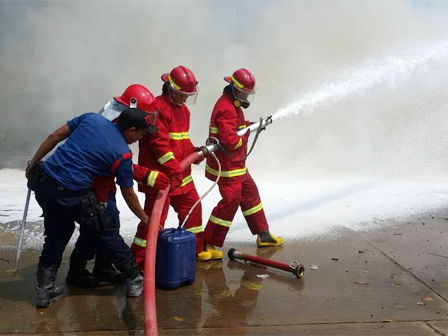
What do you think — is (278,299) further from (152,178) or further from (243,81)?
(243,81)

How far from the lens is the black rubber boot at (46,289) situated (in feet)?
10.5

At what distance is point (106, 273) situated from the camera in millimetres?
3699

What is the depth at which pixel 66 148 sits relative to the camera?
3.15 metres

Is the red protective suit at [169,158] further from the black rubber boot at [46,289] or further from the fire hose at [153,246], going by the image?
the black rubber boot at [46,289]

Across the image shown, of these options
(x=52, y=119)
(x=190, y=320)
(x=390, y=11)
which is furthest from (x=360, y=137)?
(x=52, y=119)

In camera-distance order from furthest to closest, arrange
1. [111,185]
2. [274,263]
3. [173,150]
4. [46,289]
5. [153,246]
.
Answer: [173,150] → [274,263] → [111,185] → [46,289] → [153,246]

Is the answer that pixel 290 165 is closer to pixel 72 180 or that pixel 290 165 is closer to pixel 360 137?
pixel 360 137

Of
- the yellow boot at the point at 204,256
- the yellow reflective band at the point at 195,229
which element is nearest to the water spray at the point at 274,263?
the yellow boot at the point at 204,256

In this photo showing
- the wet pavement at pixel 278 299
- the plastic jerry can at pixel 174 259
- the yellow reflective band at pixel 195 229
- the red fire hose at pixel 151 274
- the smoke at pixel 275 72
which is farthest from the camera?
the smoke at pixel 275 72

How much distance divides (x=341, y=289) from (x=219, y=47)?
900 centimetres

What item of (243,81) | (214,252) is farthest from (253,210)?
(243,81)

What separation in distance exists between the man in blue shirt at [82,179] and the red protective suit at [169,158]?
473 mm

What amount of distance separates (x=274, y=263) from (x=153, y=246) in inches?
44.9

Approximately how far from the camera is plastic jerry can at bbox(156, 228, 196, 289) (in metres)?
3.52
